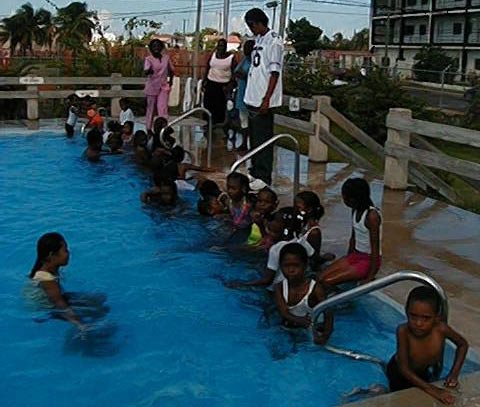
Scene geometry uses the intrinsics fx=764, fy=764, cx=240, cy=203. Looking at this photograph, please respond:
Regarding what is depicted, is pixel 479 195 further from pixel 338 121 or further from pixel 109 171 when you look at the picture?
pixel 109 171

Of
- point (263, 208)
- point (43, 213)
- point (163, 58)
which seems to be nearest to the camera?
point (263, 208)

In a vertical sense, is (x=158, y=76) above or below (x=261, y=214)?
above

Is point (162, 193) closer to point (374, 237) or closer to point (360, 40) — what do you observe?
point (374, 237)

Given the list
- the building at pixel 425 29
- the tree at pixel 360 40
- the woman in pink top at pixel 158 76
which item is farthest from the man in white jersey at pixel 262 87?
the tree at pixel 360 40

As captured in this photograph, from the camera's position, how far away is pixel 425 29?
206 feet

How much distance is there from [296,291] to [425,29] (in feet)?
200

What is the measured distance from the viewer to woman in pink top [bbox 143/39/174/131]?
1434cm

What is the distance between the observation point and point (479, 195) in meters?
12.6

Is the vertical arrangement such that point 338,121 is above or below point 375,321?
above

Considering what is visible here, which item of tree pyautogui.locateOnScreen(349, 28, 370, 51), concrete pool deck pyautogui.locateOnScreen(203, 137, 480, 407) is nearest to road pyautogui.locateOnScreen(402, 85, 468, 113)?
concrete pool deck pyautogui.locateOnScreen(203, 137, 480, 407)

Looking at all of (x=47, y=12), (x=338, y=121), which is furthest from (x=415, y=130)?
(x=47, y=12)

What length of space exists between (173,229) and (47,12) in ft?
230

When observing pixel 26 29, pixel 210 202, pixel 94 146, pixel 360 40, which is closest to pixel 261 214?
pixel 210 202

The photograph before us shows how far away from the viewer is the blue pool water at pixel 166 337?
5.07m
